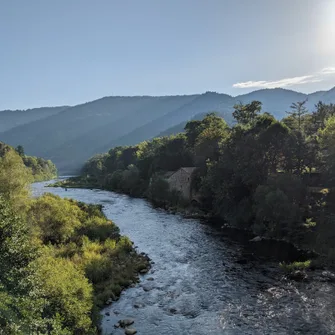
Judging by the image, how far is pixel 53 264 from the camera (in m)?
25.3

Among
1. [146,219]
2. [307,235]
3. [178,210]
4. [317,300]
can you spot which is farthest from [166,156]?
[317,300]

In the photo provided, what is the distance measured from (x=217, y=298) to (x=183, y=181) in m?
53.0

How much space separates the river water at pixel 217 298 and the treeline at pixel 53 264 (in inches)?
101

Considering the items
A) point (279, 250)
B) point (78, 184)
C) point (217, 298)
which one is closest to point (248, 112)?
point (279, 250)

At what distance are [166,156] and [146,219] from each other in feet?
143

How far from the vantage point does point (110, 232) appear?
4681 cm

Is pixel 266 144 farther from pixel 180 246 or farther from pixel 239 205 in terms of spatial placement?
pixel 180 246

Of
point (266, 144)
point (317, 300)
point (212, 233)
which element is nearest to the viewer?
point (317, 300)

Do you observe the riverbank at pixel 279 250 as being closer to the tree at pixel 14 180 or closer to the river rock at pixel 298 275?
the river rock at pixel 298 275

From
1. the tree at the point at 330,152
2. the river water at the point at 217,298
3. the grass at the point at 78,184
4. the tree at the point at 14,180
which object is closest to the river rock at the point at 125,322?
the river water at the point at 217,298

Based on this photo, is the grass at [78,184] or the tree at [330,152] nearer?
the tree at [330,152]

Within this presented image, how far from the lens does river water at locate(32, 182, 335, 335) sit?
23406 millimetres

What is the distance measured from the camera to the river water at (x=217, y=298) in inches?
922

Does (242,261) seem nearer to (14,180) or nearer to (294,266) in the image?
(294,266)
